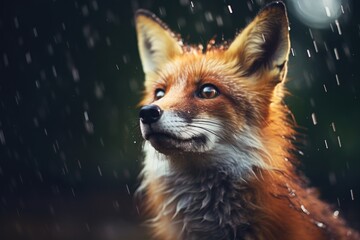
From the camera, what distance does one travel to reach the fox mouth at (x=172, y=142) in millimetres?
2838

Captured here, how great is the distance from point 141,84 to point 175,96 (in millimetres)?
3896

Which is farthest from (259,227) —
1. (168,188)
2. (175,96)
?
(175,96)

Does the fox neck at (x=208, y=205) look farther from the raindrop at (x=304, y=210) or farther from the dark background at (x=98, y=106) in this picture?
the dark background at (x=98, y=106)

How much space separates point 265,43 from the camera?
3230 millimetres

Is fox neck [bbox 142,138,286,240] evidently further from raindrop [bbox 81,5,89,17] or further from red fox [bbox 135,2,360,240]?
raindrop [bbox 81,5,89,17]

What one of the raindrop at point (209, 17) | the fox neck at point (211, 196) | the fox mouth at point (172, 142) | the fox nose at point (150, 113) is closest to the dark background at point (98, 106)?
the raindrop at point (209, 17)

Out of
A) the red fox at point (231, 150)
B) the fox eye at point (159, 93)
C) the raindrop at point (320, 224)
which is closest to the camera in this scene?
the red fox at point (231, 150)

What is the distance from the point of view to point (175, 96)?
10.0 ft

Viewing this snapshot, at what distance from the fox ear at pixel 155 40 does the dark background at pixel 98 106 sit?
2.57 m

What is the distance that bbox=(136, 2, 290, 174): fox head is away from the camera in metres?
2.88

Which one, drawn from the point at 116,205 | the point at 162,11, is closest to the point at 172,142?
the point at 162,11

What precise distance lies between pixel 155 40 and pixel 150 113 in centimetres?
102

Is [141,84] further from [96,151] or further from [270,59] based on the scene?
[270,59]

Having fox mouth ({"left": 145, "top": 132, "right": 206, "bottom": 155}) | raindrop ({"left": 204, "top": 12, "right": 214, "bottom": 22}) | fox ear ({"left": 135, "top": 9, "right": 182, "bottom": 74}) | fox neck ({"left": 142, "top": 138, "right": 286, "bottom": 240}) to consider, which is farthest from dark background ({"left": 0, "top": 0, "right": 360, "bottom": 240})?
fox mouth ({"left": 145, "top": 132, "right": 206, "bottom": 155})
